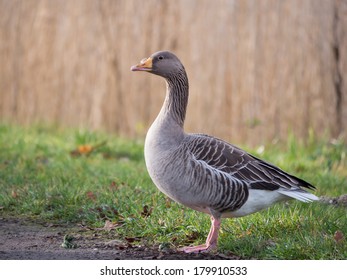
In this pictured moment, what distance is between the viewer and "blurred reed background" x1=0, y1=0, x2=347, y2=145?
10.4 meters

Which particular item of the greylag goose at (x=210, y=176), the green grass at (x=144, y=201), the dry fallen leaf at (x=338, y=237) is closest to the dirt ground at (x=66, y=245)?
the green grass at (x=144, y=201)

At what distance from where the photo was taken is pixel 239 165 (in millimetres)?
5750

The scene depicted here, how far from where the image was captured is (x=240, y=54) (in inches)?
435

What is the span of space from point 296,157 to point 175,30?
10.7 feet

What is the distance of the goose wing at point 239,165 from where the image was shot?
5.66 metres

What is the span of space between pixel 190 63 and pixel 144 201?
5078 millimetres

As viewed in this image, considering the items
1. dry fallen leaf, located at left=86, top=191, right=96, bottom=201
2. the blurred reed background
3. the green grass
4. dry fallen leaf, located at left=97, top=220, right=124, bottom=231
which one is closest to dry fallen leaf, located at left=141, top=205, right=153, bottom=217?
the green grass

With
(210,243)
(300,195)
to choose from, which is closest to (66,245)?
(210,243)

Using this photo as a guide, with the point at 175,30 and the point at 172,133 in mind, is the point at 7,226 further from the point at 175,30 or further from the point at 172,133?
the point at 175,30

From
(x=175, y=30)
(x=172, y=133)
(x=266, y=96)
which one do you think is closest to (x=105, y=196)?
(x=172, y=133)

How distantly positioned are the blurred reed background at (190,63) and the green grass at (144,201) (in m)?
0.78

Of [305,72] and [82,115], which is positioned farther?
[82,115]

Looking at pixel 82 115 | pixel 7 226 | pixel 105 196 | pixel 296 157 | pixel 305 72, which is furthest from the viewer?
pixel 82 115

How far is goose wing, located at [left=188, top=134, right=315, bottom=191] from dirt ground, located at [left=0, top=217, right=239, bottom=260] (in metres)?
0.67
